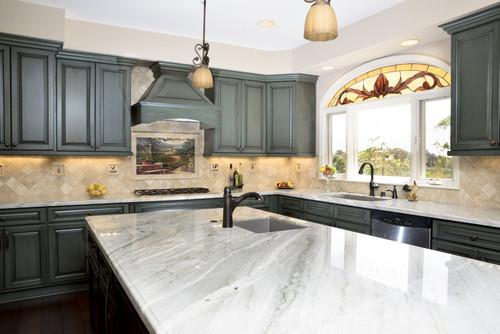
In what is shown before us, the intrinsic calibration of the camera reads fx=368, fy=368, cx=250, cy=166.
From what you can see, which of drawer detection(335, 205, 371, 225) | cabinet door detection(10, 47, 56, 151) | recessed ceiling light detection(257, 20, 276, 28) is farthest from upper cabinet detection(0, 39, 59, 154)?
drawer detection(335, 205, 371, 225)

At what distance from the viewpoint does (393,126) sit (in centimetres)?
418

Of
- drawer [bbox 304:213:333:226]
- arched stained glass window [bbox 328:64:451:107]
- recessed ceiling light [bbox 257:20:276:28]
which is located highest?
recessed ceiling light [bbox 257:20:276:28]

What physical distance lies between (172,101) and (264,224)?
2105 millimetres

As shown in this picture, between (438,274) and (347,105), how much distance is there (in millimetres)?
3565

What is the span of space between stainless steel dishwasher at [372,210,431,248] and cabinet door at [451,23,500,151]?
0.71 m

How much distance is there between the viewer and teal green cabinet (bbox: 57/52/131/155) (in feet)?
12.9

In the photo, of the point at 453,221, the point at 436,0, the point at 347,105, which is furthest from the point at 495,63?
the point at 347,105

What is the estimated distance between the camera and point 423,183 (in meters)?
3.78

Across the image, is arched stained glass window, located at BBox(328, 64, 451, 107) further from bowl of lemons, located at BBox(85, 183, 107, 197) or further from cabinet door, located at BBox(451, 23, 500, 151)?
bowl of lemons, located at BBox(85, 183, 107, 197)

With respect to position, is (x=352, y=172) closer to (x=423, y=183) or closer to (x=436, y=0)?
(x=423, y=183)

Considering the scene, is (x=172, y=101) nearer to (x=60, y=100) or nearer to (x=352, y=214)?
(x=60, y=100)

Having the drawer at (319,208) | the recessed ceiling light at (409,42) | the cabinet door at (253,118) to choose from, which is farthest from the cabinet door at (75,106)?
the recessed ceiling light at (409,42)

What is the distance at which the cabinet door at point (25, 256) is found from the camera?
346 cm

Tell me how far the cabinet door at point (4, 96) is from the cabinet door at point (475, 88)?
13.5 feet
